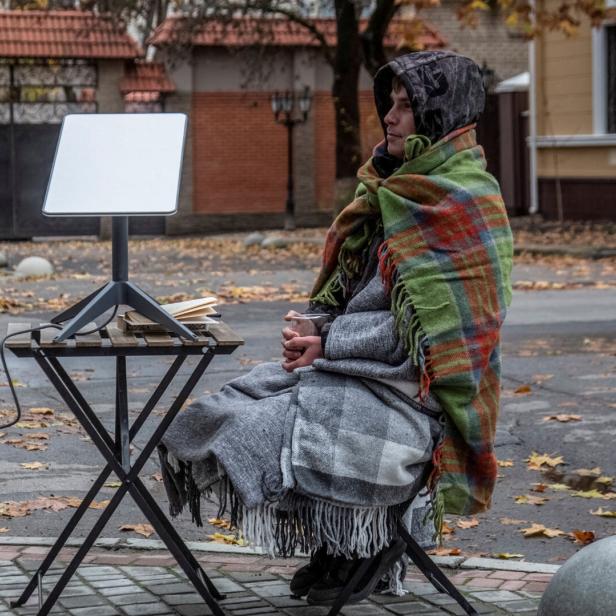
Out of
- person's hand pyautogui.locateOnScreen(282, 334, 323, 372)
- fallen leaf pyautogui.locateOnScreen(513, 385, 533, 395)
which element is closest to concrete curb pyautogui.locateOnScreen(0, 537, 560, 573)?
person's hand pyautogui.locateOnScreen(282, 334, 323, 372)

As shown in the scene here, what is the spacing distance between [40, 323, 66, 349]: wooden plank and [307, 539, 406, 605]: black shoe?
3.56 ft

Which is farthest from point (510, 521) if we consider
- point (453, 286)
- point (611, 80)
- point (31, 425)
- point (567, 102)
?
point (567, 102)

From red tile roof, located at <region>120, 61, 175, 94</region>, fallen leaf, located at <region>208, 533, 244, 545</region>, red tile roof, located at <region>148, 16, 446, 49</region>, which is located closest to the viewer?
fallen leaf, located at <region>208, 533, 244, 545</region>

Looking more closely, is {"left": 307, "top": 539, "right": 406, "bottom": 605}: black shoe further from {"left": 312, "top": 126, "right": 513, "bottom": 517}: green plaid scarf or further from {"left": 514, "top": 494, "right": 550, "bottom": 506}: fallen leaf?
{"left": 514, "top": 494, "right": 550, "bottom": 506}: fallen leaf

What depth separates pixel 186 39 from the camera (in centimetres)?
2742

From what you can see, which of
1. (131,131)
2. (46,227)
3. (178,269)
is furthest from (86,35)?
(131,131)

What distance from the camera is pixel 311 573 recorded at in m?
4.57

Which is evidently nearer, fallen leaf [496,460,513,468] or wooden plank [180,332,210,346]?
wooden plank [180,332,210,346]

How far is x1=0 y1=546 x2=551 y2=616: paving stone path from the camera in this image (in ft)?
14.8

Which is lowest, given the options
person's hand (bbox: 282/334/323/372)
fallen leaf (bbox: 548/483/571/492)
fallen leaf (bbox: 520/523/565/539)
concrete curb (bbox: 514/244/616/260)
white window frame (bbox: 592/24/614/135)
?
concrete curb (bbox: 514/244/616/260)

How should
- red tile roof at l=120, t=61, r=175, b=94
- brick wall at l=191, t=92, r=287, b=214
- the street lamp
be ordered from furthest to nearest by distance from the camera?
brick wall at l=191, t=92, r=287, b=214
red tile roof at l=120, t=61, r=175, b=94
the street lamp

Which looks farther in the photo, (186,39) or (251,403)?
(186,39)

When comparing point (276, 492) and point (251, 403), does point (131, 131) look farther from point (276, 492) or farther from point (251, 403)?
point (276, 492)

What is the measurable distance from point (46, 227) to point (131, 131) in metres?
24.1
